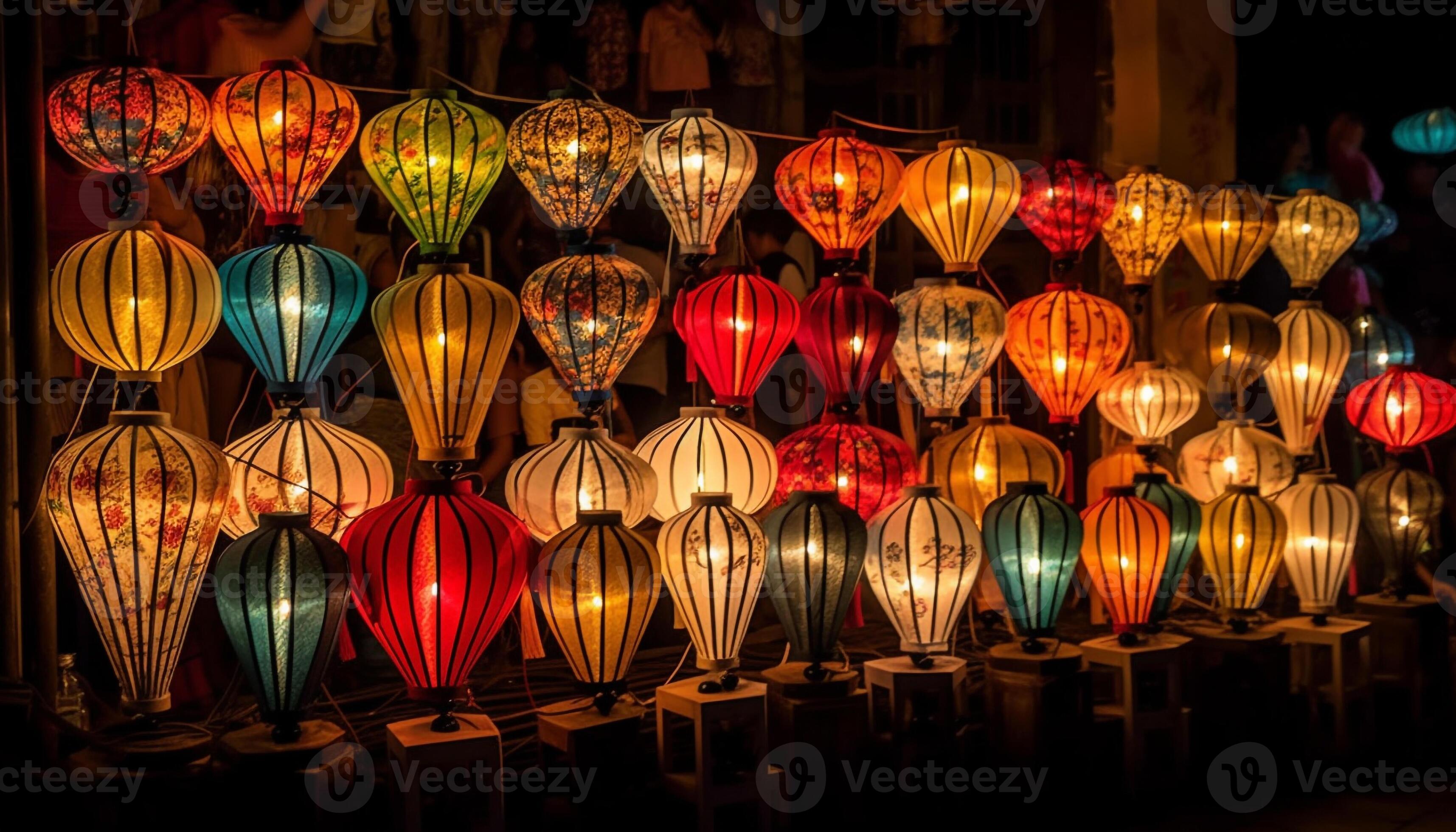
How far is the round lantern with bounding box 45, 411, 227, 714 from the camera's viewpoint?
2.76m

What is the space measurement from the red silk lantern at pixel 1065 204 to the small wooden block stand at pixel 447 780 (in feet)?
7.75

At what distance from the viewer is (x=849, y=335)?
374 cm

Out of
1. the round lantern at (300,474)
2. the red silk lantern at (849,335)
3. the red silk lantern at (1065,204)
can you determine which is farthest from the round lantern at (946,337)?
the round lantern at (300,474)

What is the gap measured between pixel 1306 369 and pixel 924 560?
6.78ft

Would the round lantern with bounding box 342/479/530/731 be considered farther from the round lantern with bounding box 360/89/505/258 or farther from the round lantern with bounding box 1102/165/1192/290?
the round lantern with bounding box 1102/165/1192/290

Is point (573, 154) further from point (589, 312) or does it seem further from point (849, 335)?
point (849, 335)

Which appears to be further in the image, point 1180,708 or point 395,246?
point 395,246

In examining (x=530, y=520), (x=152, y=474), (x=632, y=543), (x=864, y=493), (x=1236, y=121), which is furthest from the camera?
(x=1236, y=121)

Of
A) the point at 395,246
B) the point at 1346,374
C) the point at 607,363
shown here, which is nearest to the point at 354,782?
the point at 607,363

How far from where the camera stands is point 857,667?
501cm

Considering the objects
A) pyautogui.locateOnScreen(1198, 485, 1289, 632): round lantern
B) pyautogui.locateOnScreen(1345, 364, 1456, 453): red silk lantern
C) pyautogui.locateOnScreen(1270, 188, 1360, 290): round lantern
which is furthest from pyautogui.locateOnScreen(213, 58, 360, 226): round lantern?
pyautogui.locateOnScreen(1345, 364, 1456, 453): red silk lantern

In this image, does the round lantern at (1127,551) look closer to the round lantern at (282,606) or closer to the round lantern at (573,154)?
the round lantern at (573,154)

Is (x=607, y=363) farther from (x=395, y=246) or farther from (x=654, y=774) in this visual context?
(x=395, y=246)

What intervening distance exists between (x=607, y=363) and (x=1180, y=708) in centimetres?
220
